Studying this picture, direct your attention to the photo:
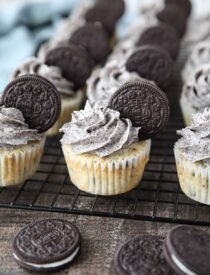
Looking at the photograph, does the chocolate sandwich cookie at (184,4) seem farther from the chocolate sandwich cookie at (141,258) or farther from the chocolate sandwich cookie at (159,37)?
the chocolate sandwich cookie at (141,258)

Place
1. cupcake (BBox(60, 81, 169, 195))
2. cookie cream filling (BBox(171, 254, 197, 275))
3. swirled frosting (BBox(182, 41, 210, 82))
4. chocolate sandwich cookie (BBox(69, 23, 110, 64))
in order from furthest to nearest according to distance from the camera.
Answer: chocolate sandwich cookie (BBox(69, 23, 110, 64))
swirled frosting (BBox(182, 41, 210, 82))
cupcake (BBox(60, 81, 169, 195))
cookie cream filling (BBox(171, 254, 197, 275))

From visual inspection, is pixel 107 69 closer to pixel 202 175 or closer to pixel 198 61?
pixel 198 61

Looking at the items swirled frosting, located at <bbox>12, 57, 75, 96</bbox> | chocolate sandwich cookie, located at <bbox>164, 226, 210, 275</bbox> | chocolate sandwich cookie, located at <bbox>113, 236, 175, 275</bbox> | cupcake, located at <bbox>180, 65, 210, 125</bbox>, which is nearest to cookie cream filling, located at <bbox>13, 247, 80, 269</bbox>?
chocolate sandwich cookie, located at <bbox>113, 236, 175, 275</bbox>

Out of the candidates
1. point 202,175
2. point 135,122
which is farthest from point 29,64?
point 202,175

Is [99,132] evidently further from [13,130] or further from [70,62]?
[70,62]

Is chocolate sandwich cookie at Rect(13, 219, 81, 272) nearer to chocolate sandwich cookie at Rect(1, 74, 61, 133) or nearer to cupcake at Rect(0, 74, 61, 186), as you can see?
cupcake at Rect(0, 74, 61, 186)

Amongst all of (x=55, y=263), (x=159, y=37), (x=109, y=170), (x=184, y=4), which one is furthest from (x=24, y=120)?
(x=184, y=4)
